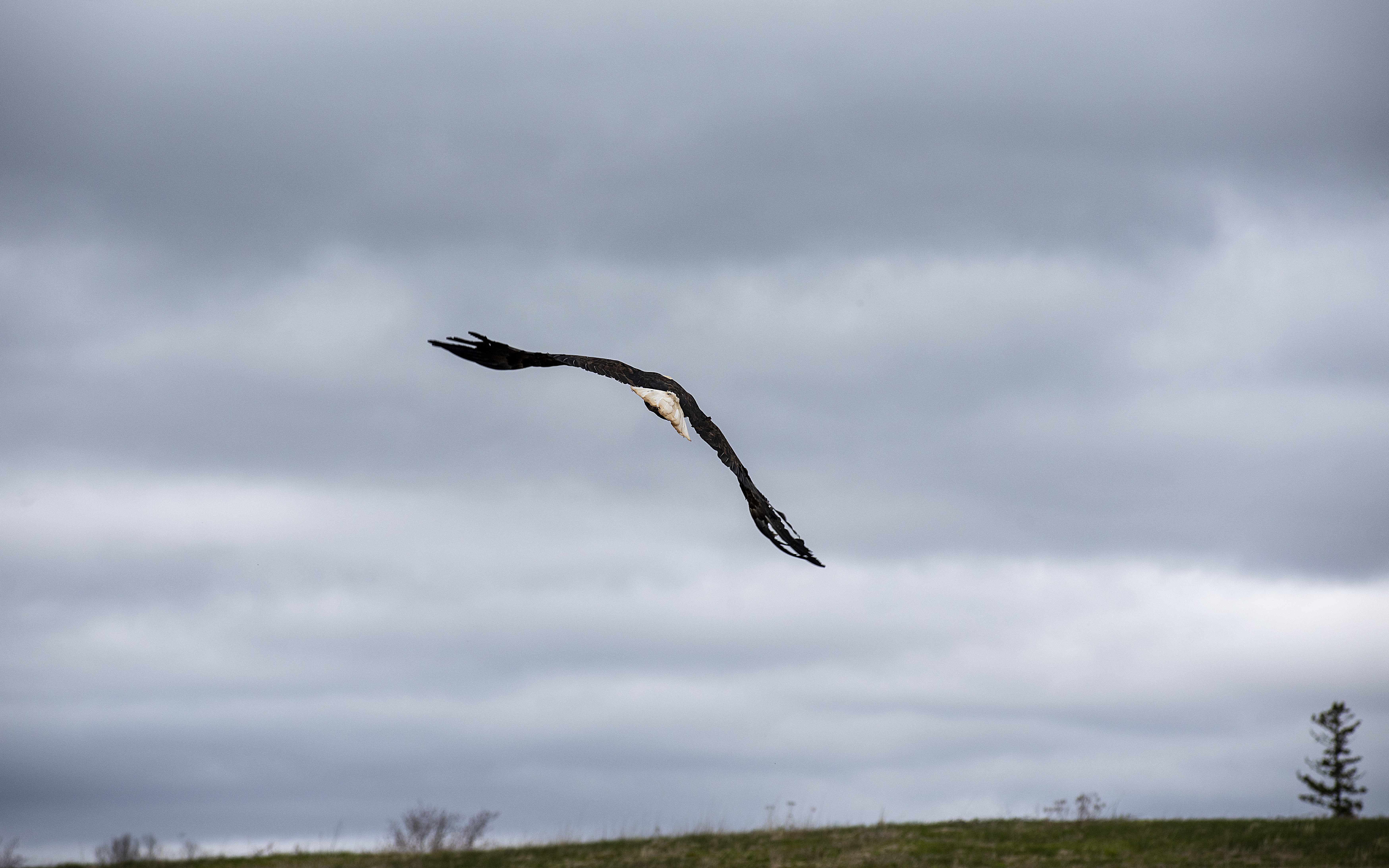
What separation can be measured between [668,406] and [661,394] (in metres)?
0.20

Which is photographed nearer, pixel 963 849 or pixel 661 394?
pixel 661 394

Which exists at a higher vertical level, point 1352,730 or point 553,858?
point 1352,730

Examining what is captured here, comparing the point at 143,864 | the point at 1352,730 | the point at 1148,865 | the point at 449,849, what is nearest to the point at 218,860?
the point at 143,864

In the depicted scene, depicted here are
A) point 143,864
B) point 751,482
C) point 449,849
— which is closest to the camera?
point 751,482

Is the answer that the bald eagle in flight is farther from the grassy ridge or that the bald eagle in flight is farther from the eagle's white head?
the grassy ridge

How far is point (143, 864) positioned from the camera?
113 feet

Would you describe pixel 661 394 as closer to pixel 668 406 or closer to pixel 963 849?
pixel 668 406

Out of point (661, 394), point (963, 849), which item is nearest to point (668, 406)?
point (661, 394)

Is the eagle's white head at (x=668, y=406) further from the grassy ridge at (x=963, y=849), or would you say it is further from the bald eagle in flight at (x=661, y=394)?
the grassy ridge at (x=963, y=849)

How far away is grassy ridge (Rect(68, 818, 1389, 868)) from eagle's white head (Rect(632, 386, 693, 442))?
21791 millimetres

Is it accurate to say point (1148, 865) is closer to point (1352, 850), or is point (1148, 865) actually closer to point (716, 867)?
point (1352, 850)

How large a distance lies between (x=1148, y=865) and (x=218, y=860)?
24.4 m

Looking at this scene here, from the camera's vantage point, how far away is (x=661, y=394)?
13.8 metres

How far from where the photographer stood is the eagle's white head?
13.5m
